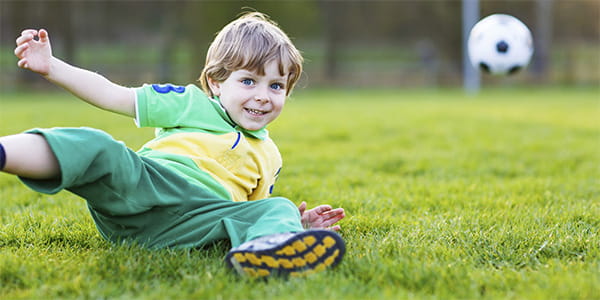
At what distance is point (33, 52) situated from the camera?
187 cm

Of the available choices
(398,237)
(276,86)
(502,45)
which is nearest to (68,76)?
(276,86)

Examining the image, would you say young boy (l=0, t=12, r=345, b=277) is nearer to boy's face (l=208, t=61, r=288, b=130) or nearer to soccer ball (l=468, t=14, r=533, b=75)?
boy's face (l=208, t=61, r=288, b=130)

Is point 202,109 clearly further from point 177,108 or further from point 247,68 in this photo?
point 247,68

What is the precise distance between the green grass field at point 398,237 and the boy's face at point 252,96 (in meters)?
0.49

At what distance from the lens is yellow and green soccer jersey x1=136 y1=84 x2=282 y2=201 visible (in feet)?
6.81

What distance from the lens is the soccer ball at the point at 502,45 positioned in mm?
5754

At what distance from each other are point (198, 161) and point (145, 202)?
10.0 inches

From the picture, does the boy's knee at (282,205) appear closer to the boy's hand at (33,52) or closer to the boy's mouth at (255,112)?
the boy's mouth at (255,112)

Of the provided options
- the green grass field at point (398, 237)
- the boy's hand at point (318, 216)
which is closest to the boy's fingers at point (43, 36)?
the green grass field at point (398, 237)

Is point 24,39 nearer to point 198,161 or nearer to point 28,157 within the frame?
point 28,157

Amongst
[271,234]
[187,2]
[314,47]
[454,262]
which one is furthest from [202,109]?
[314,47]

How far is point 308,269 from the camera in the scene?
1.73m

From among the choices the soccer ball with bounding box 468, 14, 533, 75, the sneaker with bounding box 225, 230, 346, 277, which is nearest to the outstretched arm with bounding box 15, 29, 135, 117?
the sneaker with bounding box 225, 230, 346, 277

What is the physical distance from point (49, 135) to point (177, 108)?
21.6 inches
